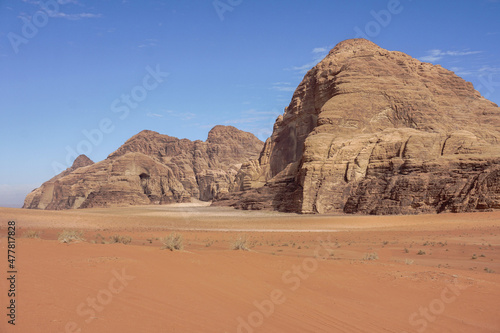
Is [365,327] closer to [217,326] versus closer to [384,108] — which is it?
[217,326]

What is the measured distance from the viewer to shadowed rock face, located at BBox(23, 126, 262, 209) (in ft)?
318

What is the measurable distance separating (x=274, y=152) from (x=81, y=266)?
69133 millimetres

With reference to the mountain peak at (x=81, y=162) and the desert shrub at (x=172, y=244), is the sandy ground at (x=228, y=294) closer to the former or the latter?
the desert shrub at (x=172, y=244)

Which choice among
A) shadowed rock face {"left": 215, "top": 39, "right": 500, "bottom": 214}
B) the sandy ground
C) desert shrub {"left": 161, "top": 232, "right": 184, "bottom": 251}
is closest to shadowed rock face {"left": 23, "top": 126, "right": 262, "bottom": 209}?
shadowed rock face {"left": 215, "top": 39, "right": 500, "bottom": 214}

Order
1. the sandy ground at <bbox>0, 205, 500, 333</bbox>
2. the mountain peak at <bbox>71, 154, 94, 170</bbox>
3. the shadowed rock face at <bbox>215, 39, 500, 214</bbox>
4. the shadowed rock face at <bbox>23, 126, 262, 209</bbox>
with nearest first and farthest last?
the sandy ground at <bbox>0, 205, 500, 333</bbox>, the shadowed rock face at <bbox>215, 39, 500, 214</bbox>, the shadowed rock face at <bbox>23, 126, 262, 209</bbox>, the mountain peak at <bbox>71, 154, 94, 170</bbox>

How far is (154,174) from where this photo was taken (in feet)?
352

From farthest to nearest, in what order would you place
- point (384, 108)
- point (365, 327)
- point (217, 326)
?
1. point (384, 108)
2. point (365, 327)
3. point (217, 326)

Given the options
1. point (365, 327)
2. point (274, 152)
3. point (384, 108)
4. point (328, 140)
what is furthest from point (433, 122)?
point (365, 327)

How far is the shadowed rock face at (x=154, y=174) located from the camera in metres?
97.0

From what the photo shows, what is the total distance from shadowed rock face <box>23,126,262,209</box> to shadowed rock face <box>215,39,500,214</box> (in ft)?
117

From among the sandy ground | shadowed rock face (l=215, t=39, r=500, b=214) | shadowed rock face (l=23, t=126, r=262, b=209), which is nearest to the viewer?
the sandy ground

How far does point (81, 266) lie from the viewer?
847 cm

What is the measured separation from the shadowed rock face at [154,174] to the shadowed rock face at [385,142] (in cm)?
3557

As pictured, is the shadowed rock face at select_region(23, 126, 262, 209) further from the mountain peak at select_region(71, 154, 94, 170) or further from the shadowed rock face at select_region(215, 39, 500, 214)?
the shadowed rock face at select_region(215, 39, 500, 214)
